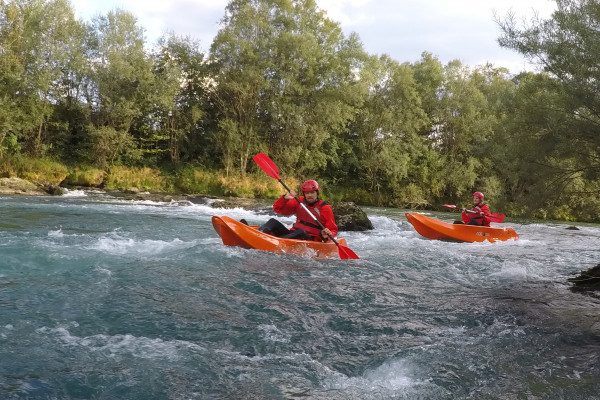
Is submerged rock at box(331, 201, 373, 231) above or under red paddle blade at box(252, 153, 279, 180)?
under

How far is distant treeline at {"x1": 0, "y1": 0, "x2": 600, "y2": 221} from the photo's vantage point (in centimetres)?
1916

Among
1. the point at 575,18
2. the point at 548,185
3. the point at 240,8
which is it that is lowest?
the point at 548,185

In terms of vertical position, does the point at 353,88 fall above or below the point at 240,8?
below

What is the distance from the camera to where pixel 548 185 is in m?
5.52

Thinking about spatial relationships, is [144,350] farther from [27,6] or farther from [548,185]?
[27,6]

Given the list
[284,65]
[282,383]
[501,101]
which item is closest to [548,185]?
[501,101]

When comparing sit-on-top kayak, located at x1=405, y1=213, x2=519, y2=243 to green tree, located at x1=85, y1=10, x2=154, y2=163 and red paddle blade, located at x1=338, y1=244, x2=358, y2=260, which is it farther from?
green tree, located at x1=85, y1=10, x2=154, y2=163

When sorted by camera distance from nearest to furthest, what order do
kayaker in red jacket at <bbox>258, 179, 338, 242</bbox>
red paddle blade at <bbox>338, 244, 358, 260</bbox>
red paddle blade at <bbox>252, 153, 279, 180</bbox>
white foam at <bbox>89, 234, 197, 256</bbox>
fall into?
white foam at <bbox>89, 234, 197, 256</bbox>
red paddle blade at <bbox>338, 244, 358, 260</bbox>
kayaker in red jacket at <bbox>258, 179, 338, 242</bbox>
red paddle blade at <bbox>252, 153, 279, 180</bbox>

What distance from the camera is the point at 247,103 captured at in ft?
71.5

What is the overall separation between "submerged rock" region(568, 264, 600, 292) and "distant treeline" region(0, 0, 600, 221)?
1036cm

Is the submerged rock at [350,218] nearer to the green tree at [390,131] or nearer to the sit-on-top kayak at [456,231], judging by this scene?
the sit-on-top kayak at [456,231]

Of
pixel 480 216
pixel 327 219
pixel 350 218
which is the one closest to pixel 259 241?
pixel 327 219

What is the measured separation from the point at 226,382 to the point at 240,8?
2102cm

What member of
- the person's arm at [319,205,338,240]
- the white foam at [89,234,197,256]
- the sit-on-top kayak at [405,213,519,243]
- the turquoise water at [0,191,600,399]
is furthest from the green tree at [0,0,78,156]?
the sit-on-top kayak at [405,213,519,243]
